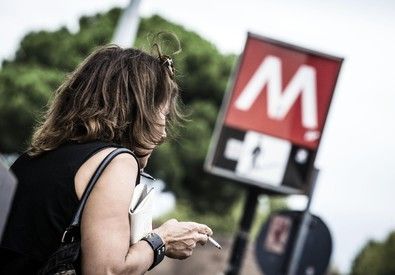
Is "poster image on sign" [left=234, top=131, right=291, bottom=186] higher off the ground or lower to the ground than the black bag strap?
higher

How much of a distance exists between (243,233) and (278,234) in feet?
1.44

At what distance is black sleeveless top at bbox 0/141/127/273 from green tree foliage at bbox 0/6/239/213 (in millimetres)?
20570

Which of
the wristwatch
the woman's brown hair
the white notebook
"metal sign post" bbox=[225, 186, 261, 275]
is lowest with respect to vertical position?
"metal sign post" bbox=[225, 186, 261, 275]

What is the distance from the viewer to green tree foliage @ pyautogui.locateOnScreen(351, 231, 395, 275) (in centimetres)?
4662

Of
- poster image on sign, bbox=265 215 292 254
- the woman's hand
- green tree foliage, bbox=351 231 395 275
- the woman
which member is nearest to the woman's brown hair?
the woman

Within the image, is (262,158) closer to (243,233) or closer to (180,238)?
(243,233)

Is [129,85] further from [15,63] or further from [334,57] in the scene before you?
[15,63]

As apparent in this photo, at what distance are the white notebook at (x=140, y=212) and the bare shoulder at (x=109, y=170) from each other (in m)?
0.10

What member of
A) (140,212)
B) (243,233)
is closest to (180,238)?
(140,212)

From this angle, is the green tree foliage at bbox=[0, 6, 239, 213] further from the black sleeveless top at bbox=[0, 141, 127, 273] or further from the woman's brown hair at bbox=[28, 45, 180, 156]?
the black sleeveless top at bbox=[0, 141, 127, 273]

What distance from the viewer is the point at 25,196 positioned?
222 cm

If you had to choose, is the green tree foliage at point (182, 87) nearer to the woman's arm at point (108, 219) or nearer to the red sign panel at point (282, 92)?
the red sign panel at point (282, 92)

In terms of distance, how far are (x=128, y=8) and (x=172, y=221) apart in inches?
319

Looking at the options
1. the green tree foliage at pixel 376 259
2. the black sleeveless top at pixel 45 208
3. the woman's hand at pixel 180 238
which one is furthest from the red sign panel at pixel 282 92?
the green tree foliage at pixel 376 259
